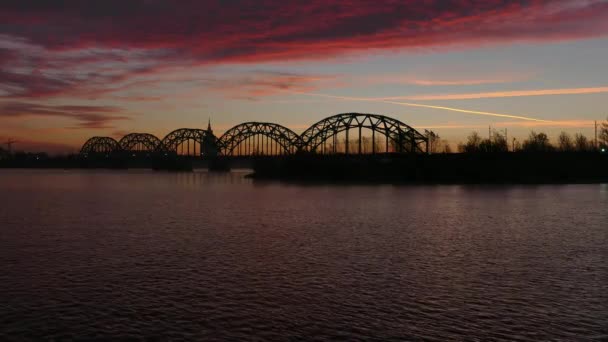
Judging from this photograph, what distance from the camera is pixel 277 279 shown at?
18328mm

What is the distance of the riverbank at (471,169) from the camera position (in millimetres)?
96938

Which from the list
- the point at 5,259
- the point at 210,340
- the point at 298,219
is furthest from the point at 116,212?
the point at 210,340

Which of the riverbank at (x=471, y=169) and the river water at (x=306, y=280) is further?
the riverbank at (x=471, y=169)

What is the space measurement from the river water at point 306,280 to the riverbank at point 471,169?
213ft

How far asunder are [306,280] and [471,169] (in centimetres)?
8732

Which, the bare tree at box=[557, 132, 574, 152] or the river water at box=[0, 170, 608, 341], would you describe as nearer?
the river water at box=[0, 170, 608, 341]

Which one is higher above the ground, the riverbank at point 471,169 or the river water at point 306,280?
the riverbank at point 471,169

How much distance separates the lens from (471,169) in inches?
3964

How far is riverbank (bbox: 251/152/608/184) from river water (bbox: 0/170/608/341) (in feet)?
213

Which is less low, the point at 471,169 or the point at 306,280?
the point at 471,169

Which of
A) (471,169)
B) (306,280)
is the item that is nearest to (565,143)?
(471,169)

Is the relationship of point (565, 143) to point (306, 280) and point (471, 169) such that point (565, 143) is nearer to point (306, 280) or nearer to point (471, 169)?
point (471, 169)

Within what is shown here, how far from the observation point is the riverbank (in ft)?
318

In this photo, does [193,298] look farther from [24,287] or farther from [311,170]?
[311,170]
